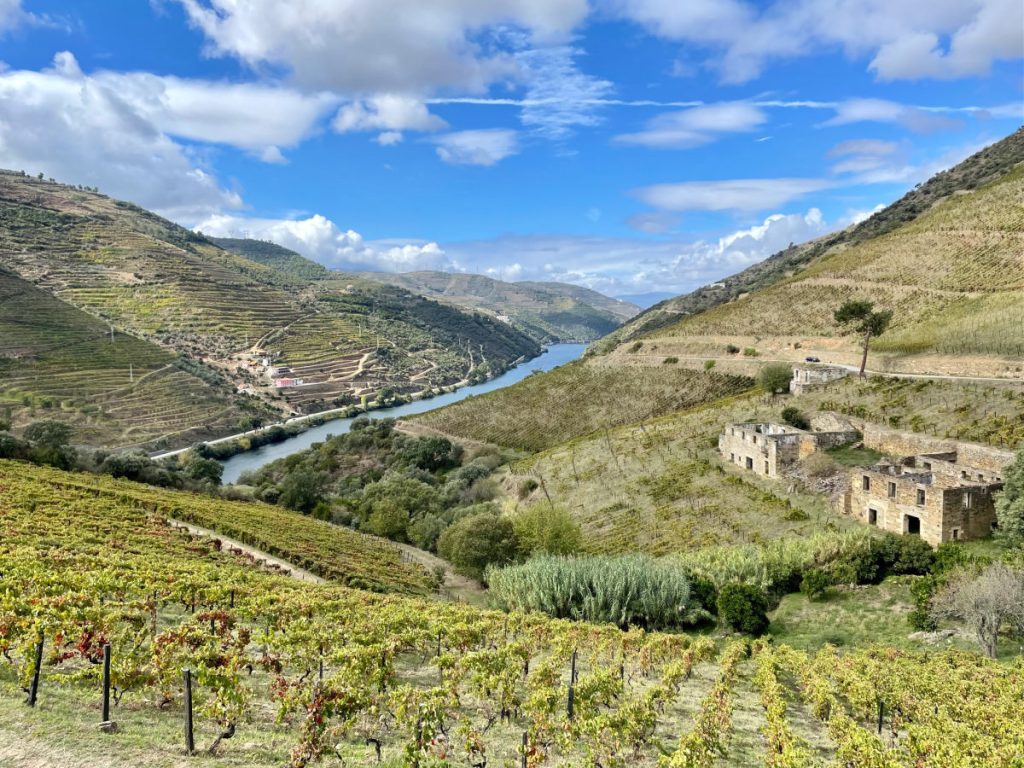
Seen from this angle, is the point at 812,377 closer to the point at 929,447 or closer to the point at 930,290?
the point at 929,447

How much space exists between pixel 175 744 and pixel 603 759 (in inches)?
235

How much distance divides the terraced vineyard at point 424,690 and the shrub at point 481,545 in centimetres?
1289

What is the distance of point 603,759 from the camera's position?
9250mm

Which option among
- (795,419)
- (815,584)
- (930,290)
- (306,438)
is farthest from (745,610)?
(306,438)

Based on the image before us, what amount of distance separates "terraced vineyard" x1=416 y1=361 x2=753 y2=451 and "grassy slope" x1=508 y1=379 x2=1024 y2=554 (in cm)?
1055

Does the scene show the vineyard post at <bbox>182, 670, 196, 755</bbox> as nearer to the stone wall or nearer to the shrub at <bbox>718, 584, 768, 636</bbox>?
the shrub at <bbox>718, 584, 768, 636</bbox>

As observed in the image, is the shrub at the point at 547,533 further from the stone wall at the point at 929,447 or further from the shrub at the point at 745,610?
the stone wall at the point at 929,447

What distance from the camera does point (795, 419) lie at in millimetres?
38656

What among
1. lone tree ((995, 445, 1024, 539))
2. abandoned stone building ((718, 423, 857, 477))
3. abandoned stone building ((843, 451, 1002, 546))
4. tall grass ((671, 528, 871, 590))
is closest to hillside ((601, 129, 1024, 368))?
abandoned stone building ((718, 423, 857, 477))

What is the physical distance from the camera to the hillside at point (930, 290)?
1886 inches

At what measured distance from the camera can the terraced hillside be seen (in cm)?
7562

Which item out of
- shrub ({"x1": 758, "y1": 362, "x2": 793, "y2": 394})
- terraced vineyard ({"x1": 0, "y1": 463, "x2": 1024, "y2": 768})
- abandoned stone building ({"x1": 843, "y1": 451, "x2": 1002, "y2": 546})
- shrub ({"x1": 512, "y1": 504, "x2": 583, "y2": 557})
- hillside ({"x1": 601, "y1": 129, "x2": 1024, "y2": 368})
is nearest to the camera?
terraced vineyard ({"x1": 0, "y1": 463, "x2": 1024, "y2": 768})

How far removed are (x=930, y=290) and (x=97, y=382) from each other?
101 metres

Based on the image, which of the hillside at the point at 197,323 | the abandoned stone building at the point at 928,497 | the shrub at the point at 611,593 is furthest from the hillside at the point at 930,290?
the hillside at the point at 197,323
